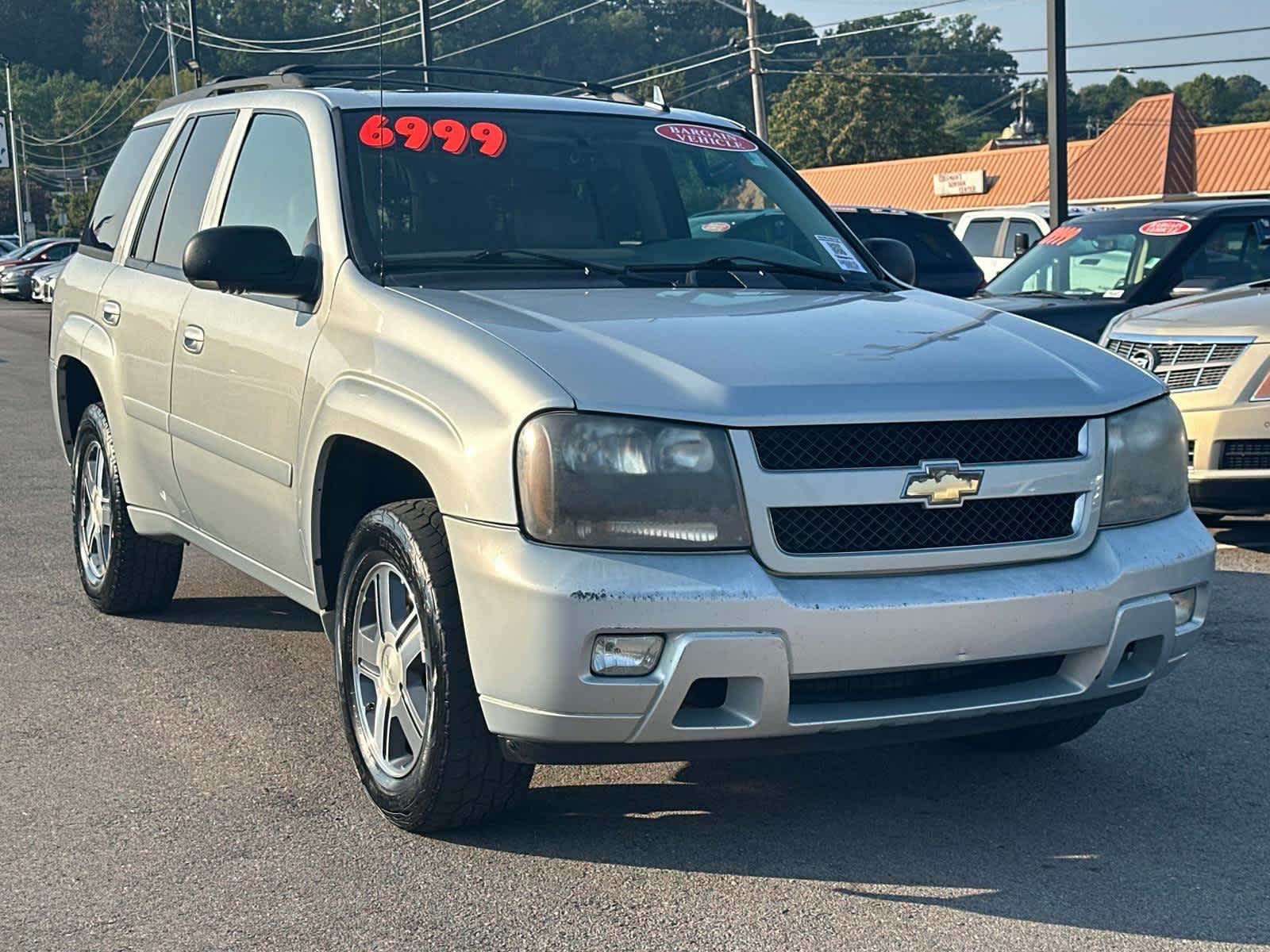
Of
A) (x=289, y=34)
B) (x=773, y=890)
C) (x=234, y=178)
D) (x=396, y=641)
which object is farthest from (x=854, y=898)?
(x=289, y=34)

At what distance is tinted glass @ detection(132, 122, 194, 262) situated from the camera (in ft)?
20.0

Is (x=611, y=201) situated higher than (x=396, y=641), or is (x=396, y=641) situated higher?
(x=611, y=201)

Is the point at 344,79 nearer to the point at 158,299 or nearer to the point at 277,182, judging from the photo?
the point at 277,182

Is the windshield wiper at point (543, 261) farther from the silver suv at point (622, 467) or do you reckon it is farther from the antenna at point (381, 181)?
the antenna at point (381, 181)

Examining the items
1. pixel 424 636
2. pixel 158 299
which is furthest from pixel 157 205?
pixel 424 636

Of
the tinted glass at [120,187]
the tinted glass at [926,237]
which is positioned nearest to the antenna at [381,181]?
the tinted glass at [120,187]

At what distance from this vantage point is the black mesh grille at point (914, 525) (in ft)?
12.1

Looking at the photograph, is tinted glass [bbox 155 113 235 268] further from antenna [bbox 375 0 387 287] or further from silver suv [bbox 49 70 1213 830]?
antenna [bbox 375 0 387 287]

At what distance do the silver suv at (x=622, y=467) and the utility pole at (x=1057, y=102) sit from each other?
11.9m

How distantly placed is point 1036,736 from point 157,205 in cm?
357

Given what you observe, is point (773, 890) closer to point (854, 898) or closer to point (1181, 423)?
point (854, 898)

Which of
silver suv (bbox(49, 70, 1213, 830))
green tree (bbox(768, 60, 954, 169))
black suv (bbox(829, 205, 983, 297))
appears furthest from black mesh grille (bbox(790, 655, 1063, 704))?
green tree (bbox(768, 60, 954, 169))

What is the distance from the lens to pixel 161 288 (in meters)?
5.77

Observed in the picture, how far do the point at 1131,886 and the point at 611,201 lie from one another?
2.54 m
